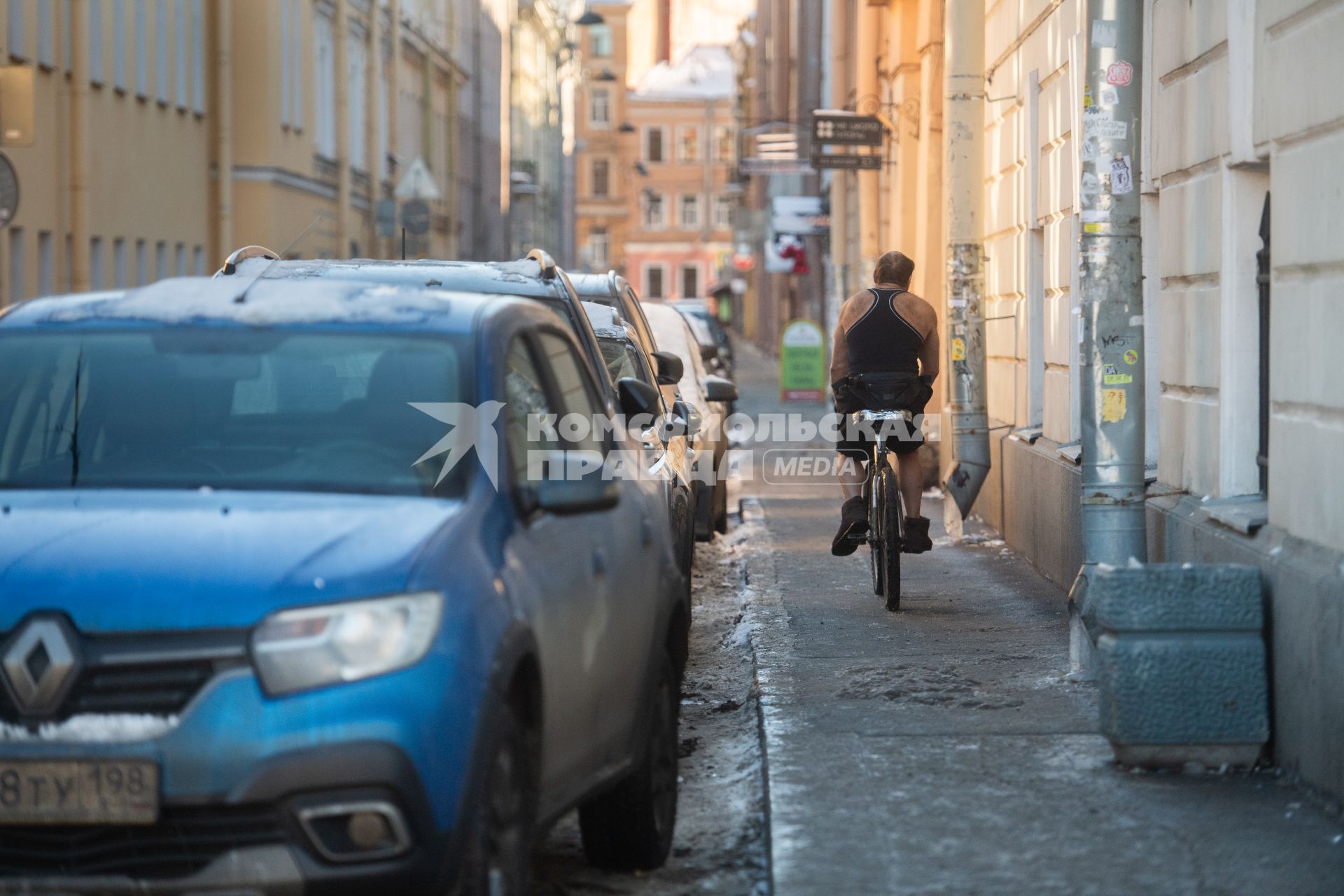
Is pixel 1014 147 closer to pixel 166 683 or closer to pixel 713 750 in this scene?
pixel 713 750

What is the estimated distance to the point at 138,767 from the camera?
4098 mm

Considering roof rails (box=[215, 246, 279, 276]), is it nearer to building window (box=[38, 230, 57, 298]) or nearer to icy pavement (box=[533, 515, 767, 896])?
icy pavement (box=[533, 515, 767, 896])

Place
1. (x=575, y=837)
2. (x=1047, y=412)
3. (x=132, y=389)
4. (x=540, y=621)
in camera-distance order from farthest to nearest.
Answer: (x=1047, y=412) < (x=575, y=837) < (x=132, y=389) < (x=540, y=621)

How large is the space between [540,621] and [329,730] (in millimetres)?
740

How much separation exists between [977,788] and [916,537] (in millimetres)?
4466

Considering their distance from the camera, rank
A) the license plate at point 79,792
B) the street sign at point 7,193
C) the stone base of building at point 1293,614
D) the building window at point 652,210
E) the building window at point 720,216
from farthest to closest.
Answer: the building window at point 720,216 → the building window at point 652,210 → the street sign at point 7,193 → the stone base of building at point 1293,614 → the license plate at point 79,792

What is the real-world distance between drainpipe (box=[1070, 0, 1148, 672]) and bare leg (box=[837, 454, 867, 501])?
3.06m

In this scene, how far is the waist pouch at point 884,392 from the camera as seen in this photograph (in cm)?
1095

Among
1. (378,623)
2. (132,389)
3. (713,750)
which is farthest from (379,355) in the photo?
(713,750)

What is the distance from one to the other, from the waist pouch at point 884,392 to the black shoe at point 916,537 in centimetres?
57

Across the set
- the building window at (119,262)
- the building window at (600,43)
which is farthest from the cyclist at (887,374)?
the building window at (600,43)

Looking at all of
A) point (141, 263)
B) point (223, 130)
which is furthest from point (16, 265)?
point (223, 130)

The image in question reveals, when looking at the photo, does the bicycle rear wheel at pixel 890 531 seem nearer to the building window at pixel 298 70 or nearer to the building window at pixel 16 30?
the building window at pixel 16 30

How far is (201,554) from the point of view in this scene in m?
4.34
